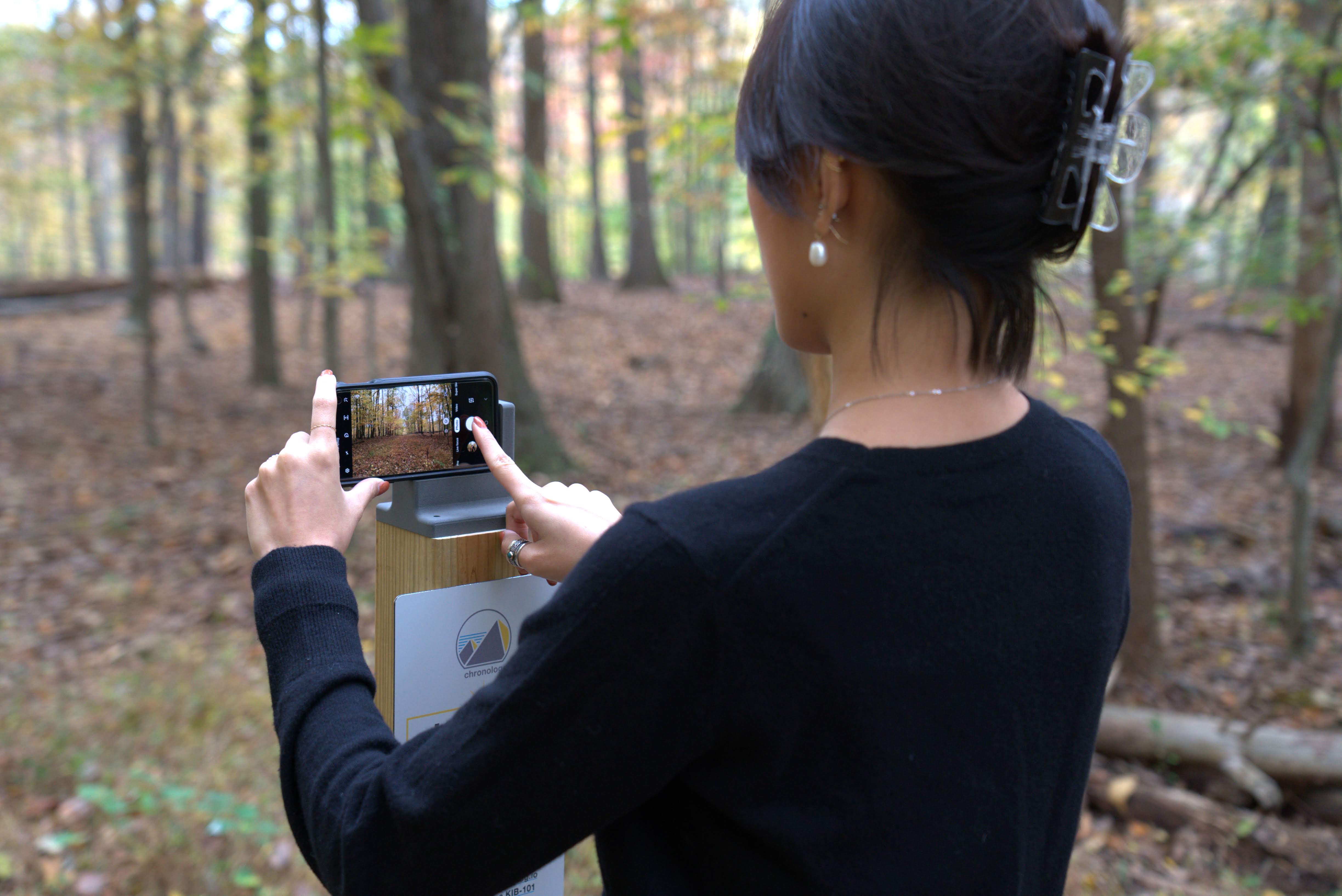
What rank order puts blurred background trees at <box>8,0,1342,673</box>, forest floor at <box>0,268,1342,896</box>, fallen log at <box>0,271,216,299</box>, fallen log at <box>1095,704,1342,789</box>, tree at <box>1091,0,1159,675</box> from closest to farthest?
forest floor at <box>0,268,1342,896</box>, fallen log at <box>1095,704,1342,789</box>, tree at <box>1091,0,1159,675</box>, blurred background trees at <box>8,0,1342,673</box>, fallen log at <box>0,271,216,299</box>

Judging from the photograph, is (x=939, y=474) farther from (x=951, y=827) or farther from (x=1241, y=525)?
(x=1241, y=525)

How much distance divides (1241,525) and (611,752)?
837 cm

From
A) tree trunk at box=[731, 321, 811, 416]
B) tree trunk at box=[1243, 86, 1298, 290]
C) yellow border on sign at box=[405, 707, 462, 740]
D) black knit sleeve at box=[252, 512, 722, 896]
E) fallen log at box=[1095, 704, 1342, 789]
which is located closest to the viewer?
black knit sleeve at box=[252, 512, 722, 896]

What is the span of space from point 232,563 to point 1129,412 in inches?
222

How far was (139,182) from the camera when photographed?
27.1 feet

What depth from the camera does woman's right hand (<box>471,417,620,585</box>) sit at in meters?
1.14

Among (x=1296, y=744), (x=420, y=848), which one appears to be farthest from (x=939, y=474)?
(x=1296, y=744)

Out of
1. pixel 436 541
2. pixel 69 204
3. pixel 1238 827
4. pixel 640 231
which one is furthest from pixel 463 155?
pixel 69 204

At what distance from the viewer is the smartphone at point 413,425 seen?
122cm

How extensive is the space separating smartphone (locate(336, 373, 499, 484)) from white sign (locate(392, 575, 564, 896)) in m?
0.18

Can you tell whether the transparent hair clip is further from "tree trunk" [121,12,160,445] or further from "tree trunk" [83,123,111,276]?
"tree trunk" [83,123,111,276]

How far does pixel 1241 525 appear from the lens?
7629 millimetres

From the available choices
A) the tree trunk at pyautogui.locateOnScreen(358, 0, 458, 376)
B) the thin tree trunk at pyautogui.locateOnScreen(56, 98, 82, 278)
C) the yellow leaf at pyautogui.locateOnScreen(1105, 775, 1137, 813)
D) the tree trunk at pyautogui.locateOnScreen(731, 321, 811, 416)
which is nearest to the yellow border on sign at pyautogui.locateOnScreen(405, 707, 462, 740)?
the yellow leaf at pyautogui.locateOnScreen(1105, 775, 1137, 813)

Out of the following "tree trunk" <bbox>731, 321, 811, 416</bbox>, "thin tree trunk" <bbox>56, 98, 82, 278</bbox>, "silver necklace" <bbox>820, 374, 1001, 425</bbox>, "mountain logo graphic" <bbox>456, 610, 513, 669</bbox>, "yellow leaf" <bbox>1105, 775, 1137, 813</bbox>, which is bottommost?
"yellow leaf" <bbox>1105, 775, 1137, 813</bbox>
